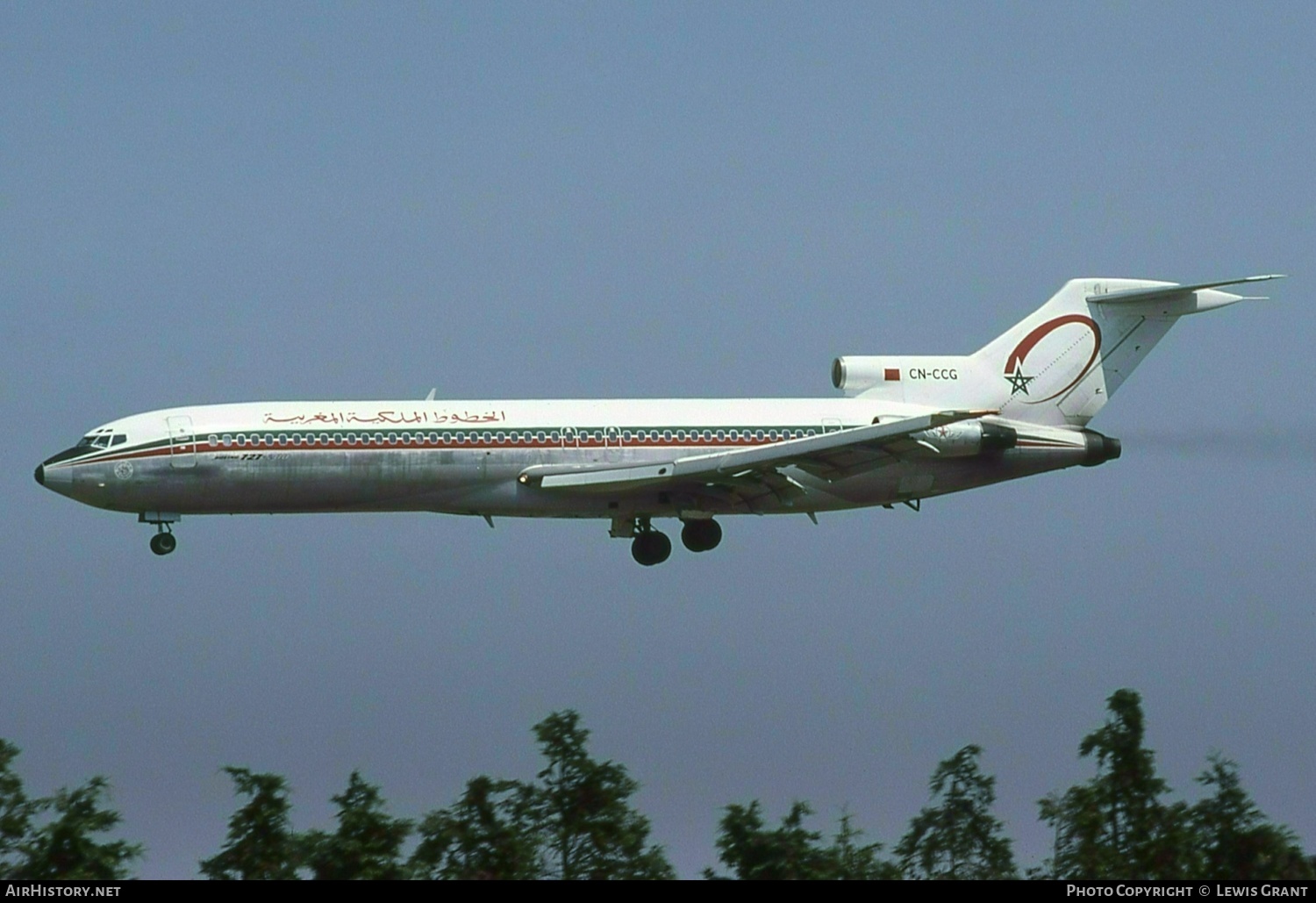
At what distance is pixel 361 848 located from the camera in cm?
3994

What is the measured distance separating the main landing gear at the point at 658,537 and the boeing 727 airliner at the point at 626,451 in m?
0.05

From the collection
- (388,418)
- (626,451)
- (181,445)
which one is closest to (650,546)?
(626,451)

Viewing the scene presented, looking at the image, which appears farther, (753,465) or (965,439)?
(965,439)

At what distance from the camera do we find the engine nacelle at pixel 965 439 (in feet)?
193

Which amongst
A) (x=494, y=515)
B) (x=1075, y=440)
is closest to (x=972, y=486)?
(x=1075, y=440)

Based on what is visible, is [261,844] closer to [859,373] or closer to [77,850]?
[77,850]

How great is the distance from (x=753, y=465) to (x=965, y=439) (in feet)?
20.9

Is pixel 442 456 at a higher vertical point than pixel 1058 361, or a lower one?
lower

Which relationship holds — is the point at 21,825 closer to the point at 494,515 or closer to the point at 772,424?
the point at 494,515

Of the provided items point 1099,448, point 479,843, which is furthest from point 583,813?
point 1099,448

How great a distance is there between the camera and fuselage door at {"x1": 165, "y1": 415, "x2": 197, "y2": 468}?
56562 mm

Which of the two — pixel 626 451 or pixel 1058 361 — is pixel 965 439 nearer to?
pixel 1058 361

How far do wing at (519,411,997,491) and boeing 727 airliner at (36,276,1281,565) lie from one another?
0.19 ft
